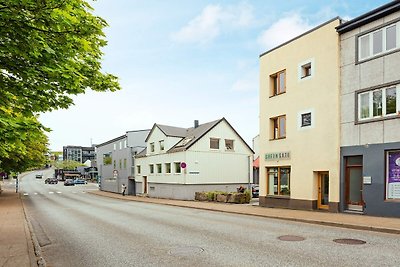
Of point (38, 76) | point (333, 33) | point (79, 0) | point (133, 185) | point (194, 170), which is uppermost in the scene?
point (333, 33)

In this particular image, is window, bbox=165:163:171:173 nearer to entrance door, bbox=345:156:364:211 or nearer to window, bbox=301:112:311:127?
window, bbox=301:112:311:127

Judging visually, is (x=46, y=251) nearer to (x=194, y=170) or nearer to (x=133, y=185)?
(x=194, y=170)

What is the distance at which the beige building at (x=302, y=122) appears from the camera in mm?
19672

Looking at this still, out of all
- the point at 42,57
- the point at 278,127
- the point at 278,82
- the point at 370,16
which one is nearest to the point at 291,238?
the point at 42,57

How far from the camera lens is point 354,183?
60.5 ft

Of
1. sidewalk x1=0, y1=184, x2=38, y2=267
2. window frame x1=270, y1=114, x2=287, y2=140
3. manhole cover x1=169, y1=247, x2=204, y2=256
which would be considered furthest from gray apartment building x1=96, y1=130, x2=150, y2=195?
manhole cover x1=169, y1=247, x2=204, y2=256

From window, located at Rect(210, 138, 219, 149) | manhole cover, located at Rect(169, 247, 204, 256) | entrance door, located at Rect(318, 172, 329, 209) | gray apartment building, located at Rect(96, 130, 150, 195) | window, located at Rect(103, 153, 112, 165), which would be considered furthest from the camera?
window, located at Rect(103, 153, 112, 165)

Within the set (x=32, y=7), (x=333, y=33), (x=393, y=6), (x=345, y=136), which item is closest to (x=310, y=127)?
(x=345, y=136)

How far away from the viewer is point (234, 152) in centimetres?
3891

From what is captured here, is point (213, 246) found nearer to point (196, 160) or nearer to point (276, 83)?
point (276, 83)

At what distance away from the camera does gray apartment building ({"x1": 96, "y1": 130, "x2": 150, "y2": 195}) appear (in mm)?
49156

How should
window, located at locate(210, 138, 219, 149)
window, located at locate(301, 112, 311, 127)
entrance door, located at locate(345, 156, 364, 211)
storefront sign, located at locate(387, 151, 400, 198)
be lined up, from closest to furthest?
storefront sign, located at locate(387, 151, 400, 198), entrance door, located at locate(345, 156, 364, 211), window, located at locate(301, 112, 311, 127), window, located at locate(210, 138, 219, 149)

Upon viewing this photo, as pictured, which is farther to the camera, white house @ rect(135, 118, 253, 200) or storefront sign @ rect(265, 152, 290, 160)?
white house @ rect(135, 118, 253, 200)

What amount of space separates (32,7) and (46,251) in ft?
23.1
